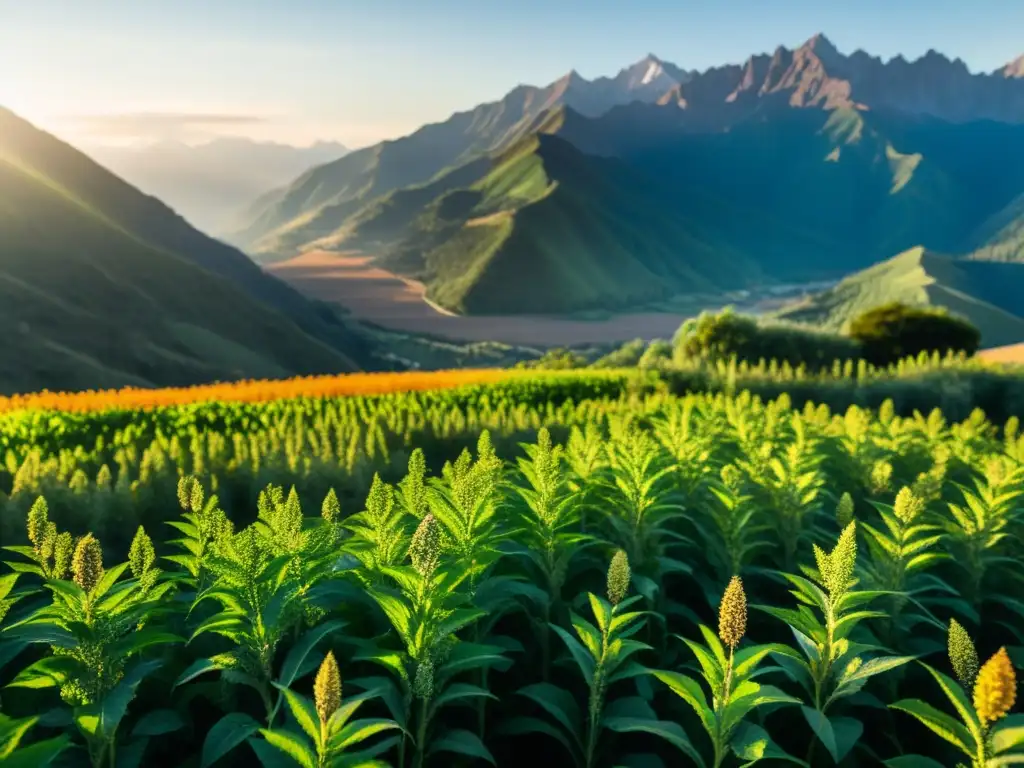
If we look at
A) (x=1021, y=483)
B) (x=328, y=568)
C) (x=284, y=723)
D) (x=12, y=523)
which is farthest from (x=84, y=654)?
(x=1021, y=483)

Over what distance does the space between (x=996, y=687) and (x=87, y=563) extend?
9.87 feet

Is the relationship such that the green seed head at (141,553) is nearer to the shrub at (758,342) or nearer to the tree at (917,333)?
the shrub at (758,342)

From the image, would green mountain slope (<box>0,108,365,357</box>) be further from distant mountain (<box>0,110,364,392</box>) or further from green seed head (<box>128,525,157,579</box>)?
green seed head (<box>128,525,157,579</box>)

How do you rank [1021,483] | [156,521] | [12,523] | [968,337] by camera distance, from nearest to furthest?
[1021,483] → [12,523] → [156,521] → [968,337]

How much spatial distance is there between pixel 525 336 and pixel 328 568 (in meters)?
196

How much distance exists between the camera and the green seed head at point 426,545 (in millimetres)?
2551

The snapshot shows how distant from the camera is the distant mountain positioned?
225 feet

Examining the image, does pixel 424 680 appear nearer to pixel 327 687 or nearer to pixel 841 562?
pixel 327 687

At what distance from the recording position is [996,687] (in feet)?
6.54

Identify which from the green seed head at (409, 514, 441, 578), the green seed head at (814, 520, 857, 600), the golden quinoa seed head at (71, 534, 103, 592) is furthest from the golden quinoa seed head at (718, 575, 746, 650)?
the golden quinoa seed head at (71, 534, 103, 592)

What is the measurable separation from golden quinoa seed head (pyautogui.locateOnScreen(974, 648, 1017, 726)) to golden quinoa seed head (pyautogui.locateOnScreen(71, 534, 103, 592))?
2.89m

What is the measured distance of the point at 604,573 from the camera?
4.45 metres

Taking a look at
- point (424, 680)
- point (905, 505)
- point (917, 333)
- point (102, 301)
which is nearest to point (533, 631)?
point (424, 680)

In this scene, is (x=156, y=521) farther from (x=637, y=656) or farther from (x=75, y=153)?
(x=75, y=153)
